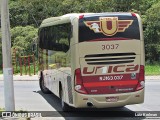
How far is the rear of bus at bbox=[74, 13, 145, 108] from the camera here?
36.8ft

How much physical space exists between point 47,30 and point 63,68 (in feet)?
10.4

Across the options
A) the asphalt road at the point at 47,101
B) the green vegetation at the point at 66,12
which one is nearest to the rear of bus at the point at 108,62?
the asphalt road at the point at 47,101

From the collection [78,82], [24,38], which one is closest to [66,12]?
[24,38]

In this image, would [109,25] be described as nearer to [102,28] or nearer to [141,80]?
[102,28]

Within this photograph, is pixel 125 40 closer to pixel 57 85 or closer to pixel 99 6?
pixel 57 85

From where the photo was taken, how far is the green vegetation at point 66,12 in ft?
112

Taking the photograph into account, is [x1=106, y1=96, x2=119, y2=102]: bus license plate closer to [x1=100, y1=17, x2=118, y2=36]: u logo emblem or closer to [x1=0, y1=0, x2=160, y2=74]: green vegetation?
[x1=100, y1=17, x2=118, y2=36]: u logo emblem

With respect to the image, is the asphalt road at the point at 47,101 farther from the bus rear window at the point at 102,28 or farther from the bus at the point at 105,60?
the bus rear window at the point at 102,28

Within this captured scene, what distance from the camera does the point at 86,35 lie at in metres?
11.3

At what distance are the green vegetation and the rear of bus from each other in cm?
2231

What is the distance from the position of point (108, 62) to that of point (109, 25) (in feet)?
3.26

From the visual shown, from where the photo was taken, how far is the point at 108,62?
1132 centimetres

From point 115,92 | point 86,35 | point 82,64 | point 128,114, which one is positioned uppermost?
point 86,35

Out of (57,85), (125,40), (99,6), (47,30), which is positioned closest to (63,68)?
(57,85)
